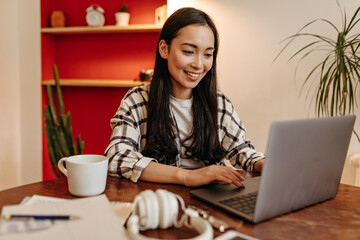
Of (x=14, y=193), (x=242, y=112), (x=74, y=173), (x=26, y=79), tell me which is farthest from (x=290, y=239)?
(x=26, y=79)

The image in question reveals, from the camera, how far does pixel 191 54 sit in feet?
4.57

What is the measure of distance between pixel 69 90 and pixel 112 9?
34.5 inches

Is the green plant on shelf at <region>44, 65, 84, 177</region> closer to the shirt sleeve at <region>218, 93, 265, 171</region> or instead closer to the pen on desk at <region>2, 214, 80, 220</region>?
the shirt sleeve at <region>218, 93, 265, 171</region>

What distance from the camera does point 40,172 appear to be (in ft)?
10.2

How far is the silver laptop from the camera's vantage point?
67 cm

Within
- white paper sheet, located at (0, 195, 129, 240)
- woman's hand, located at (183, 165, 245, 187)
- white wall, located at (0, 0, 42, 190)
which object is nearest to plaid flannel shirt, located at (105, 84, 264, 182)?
woman's hand, located at (183, 165, 245, 187)

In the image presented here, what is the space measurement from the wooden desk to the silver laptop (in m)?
0.02

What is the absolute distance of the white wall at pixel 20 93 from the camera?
2873 millimetres

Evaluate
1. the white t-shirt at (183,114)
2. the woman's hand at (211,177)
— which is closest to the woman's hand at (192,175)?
the woman's hand at (211,177)

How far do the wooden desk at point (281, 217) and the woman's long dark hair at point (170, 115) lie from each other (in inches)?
13.7

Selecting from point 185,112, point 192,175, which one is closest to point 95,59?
point 185,112

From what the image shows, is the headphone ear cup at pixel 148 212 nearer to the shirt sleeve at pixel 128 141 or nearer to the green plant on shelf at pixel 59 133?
the shirt sleeve at pixel 128 141

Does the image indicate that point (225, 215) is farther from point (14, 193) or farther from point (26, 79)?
point (26, 79)

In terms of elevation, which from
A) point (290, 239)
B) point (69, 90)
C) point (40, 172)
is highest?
point (69, 90)
